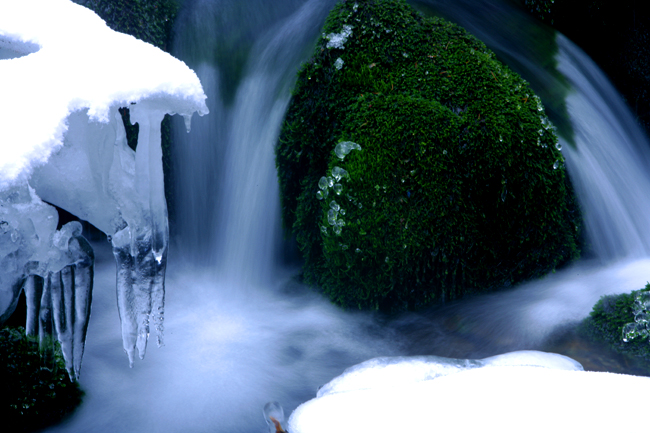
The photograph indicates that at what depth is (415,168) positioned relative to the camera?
321cm

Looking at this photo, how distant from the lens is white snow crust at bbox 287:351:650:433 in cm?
160

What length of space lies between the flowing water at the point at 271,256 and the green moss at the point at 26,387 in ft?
0.93

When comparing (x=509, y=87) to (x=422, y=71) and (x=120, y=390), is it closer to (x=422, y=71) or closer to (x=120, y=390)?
(x=422, y=71)

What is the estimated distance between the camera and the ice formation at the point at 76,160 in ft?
5.04

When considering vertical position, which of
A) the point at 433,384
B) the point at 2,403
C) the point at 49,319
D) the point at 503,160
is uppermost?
the point at 503,160

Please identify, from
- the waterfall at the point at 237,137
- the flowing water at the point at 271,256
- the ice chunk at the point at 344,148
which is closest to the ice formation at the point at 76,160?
the flowing water at the point at 271,256

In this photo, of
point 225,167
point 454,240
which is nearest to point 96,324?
point 225,167

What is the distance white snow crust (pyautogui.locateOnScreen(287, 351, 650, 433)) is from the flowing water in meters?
1.37

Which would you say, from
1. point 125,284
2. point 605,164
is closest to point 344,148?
point 125,284

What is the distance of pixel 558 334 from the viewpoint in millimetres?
3312

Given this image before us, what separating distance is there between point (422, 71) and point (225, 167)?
1704 mm

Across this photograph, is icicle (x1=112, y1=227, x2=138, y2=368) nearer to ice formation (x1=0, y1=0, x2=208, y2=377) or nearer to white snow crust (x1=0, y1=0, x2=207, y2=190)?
ice formation (x1=0, y1=0, x2=208, y2=377)

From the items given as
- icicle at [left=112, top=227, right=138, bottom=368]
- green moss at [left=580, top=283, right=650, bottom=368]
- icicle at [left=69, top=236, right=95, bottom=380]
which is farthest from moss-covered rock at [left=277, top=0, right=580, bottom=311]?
icicle at [left=69, top=236, right=95, bottom=380]

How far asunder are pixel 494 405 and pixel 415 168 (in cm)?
181
